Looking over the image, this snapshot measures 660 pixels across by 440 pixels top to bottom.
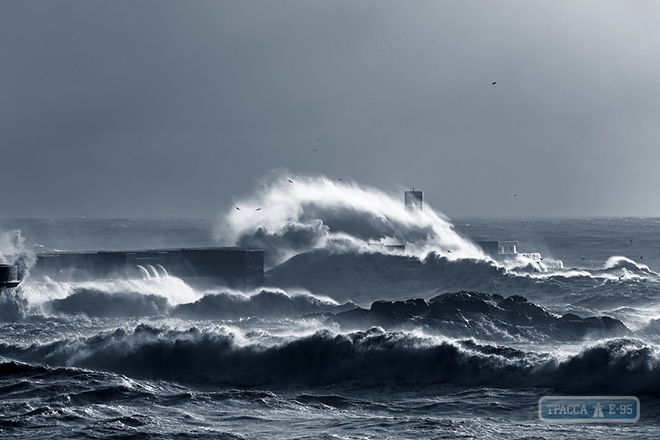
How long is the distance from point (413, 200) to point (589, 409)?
143 ft

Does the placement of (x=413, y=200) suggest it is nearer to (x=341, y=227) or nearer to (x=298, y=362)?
(x=341, y=227)

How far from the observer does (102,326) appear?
27469mm

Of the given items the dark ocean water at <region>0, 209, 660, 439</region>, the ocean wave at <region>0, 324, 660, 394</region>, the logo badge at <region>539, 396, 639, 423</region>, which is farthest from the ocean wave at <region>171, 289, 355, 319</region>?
the logo badge at <region>539, 396, 639, 423</region>

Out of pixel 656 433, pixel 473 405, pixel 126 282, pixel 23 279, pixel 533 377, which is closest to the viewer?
pixel 656 433

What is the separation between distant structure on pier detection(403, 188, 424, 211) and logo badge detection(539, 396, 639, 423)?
136 ft

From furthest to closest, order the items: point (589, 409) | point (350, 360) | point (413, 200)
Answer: point (413, 200) → point (350, 360) → point (589, 409)

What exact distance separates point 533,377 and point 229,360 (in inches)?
216

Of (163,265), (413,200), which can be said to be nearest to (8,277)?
(163,265)

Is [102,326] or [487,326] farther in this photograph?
[102,326]

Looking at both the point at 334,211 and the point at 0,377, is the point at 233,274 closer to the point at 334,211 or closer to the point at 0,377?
the point at 334,211

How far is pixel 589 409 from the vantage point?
15391 millimetres

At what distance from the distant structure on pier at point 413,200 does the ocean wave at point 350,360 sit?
37.4 metres

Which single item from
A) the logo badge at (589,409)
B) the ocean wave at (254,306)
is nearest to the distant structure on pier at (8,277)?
the ocean wave at (254,306)

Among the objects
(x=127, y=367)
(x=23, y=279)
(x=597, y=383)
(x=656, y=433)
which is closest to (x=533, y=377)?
(x=597, y=383)
